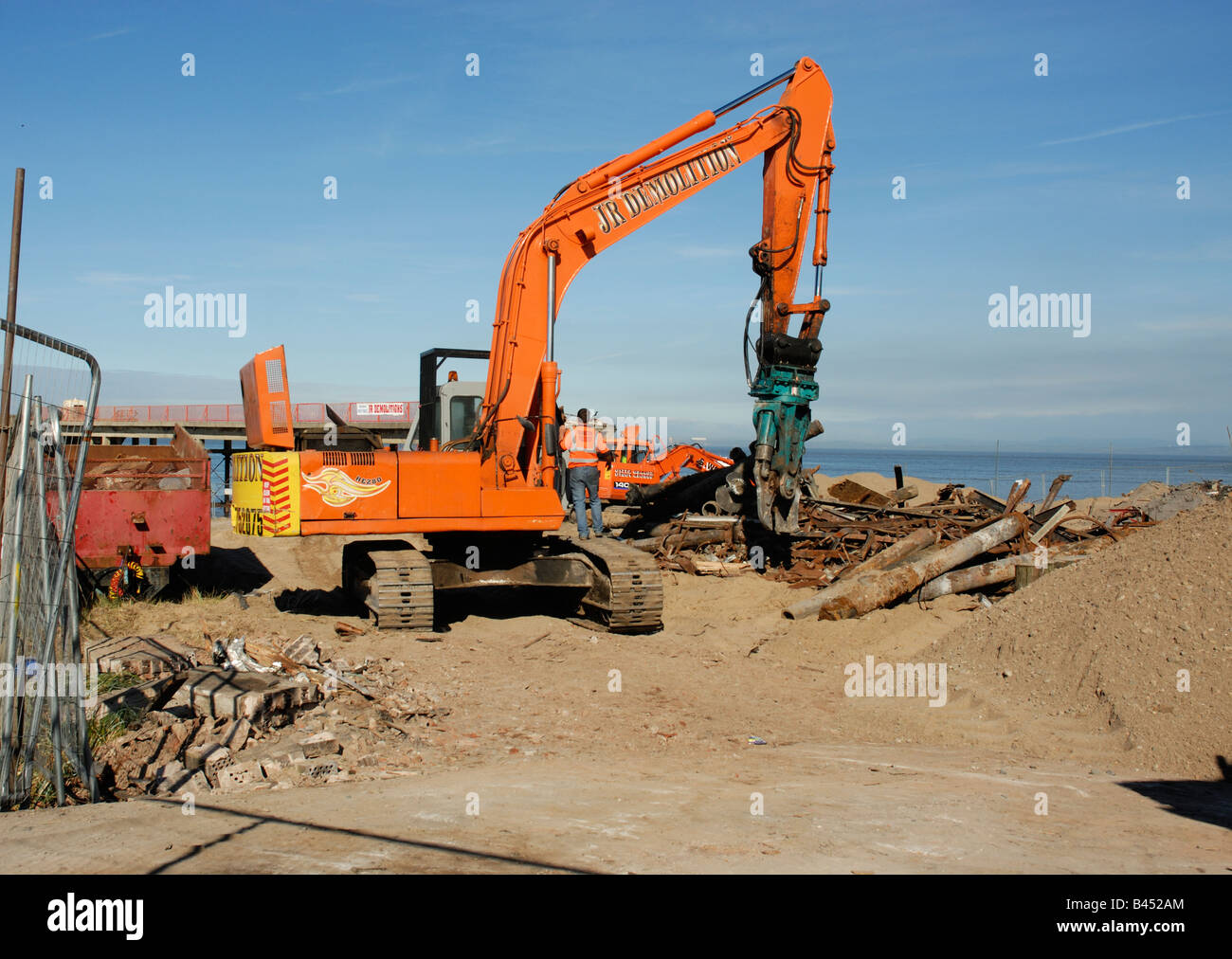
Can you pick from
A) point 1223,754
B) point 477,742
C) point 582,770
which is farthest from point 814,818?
point 1223,754

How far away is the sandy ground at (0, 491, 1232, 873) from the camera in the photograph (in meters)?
4.41

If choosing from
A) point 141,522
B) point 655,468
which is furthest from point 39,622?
point 655,468

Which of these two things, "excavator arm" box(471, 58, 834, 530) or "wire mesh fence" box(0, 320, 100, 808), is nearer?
"wire mesh fence" box(0, 320, 100, 808)

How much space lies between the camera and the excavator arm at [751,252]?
10.7 meters

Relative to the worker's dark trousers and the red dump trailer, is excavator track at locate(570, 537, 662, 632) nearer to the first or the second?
the worker's dark trousers

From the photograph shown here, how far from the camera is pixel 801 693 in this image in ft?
29.2

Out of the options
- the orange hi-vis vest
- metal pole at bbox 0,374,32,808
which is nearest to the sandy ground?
metal pole at bbox 0,374,32,808

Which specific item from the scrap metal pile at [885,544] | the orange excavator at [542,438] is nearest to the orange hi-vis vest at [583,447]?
the scrap metal pile at [885,544]

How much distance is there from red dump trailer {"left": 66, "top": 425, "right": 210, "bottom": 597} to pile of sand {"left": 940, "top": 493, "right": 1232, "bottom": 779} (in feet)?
28.2

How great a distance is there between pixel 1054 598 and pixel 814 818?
560 centimetres

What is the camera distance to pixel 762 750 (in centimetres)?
706

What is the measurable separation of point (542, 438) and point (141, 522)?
4716 mm

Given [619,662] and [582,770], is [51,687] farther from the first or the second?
[619,662]

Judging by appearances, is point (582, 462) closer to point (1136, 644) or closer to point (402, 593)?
point (402, 593)
